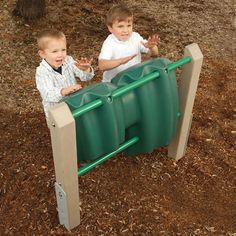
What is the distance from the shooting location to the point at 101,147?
2629 millimetres

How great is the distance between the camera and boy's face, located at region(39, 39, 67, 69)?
269 centimetres

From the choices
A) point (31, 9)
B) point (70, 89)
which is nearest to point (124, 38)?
point (70, 89)

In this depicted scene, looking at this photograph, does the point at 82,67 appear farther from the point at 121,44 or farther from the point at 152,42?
the point at 152,42

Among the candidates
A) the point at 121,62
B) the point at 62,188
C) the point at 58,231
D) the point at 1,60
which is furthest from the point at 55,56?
the point at 1,60

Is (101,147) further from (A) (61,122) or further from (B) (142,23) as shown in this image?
(B) (142,23)

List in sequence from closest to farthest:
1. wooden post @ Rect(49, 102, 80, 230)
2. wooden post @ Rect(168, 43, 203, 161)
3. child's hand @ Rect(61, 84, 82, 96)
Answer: wooden post @ Rect(49, 102, 80, 230) → child's hand @ Rect(61, 84, 82, 96) → wooden post @ Rect(168, 43, 203, 161)

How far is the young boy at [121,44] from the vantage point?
3.01 meters

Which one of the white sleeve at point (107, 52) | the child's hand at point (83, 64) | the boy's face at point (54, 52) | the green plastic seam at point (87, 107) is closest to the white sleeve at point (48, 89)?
the boy's face at point (54, 52)

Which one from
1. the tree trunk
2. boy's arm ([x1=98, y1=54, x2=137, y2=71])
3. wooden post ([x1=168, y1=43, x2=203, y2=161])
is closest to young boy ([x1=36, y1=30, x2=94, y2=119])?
boy's arm ([x1=98, y1=54, x2=137, y2=71])

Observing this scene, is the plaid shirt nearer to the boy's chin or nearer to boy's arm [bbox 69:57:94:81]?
boy's arm [bbox 69:57:94:81]

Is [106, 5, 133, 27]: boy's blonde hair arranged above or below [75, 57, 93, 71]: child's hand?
above

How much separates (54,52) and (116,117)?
2.03 ft

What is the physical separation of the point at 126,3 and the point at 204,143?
295 centimetres

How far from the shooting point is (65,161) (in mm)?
2381
